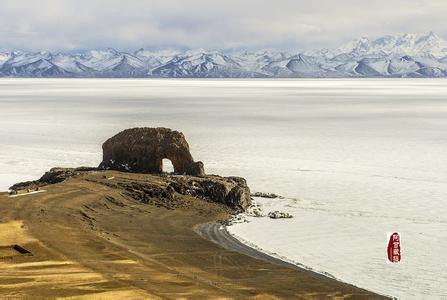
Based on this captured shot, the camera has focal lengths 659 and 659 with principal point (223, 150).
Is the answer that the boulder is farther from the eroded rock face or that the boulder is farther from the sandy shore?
the eroded rock face

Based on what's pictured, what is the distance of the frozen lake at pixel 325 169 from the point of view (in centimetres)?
2178

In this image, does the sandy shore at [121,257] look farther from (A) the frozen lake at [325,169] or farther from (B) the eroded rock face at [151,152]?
(B) the eroded rock face at [151,152]

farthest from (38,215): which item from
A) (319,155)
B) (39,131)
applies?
(39,131)

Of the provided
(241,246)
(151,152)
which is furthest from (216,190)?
(241,246)

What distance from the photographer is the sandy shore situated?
16.1 metres

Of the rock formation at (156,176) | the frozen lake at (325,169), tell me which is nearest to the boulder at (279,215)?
the frozen lake at (325,169)

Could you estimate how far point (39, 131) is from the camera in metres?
65.7

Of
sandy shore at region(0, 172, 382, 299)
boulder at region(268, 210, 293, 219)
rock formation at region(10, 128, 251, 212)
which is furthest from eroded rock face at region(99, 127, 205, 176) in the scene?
boulder at region(268, 210, 293, 219)

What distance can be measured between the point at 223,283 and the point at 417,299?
5.15 meters

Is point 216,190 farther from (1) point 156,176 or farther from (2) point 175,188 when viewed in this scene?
(1) point 156,176

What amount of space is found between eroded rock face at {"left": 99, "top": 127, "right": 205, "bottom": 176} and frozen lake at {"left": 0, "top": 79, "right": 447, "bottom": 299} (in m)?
4.47

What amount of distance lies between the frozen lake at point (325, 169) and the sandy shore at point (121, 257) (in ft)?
7.14

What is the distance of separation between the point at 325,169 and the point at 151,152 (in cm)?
1269

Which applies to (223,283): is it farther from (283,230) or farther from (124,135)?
(124,135)
